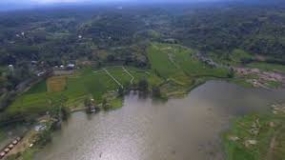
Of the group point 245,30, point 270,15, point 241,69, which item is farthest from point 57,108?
point 270,15

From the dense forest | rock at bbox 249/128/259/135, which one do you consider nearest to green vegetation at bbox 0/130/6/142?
the dense forest

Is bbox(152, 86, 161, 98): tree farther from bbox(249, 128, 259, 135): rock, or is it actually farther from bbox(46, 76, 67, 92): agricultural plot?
bbox(249, 128, 259, 135): rock

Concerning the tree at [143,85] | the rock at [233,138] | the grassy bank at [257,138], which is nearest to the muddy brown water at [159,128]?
the grassy bank at [257,138]

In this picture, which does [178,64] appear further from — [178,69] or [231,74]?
[231,74]

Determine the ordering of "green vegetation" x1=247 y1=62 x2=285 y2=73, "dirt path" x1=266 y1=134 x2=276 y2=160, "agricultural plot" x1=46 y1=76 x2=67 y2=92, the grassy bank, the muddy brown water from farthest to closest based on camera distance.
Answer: "green vegetation" x1=247 y1=62 x2=285 y2=73 → "agricultural plot" x1=46 y1=76 x2=67 y2=92 → the muddy brown water → the grassy bank → "dirt path" x1=266 y1=134 x2=276 y2=160

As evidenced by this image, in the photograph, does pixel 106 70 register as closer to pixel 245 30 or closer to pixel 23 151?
pixel 23 151

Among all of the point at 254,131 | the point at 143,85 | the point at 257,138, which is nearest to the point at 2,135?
the point at 143,85
